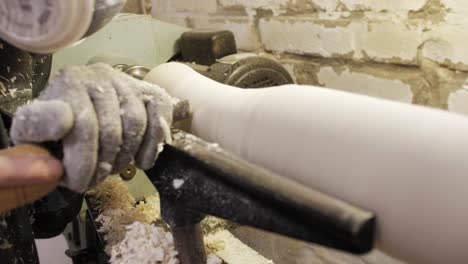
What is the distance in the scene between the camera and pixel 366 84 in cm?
126

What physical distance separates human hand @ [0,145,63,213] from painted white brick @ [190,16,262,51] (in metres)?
1.17

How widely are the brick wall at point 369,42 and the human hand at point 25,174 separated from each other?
932mm

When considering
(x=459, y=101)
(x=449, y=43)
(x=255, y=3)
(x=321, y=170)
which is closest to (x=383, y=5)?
(x=449, y=43)

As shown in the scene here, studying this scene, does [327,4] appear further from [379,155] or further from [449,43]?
[379,155]

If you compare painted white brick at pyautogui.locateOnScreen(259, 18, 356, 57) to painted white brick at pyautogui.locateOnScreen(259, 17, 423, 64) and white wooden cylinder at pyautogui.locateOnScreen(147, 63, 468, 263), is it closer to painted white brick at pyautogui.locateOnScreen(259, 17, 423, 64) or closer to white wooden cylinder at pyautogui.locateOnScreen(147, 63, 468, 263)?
painted white brick at pyautogui.locateOnScreen(259, 17, 423, 64)

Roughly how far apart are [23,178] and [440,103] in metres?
1.00

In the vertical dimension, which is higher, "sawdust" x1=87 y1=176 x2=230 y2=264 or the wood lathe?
the wood lathe

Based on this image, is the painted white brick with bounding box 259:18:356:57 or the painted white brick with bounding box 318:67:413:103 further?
the painted white brick with bounding box 259:18:356:57

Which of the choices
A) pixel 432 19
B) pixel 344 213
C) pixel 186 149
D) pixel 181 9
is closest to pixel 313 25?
pixel 432 19

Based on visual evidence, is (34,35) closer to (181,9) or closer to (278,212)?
(278,212)

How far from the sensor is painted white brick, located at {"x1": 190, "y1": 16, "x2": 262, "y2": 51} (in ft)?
5.18

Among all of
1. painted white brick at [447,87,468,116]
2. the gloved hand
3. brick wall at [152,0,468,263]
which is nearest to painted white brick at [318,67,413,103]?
brick wall at [152,0,468,263]

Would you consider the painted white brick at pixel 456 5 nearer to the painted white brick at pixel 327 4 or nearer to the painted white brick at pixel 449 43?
the painted white brick at pixel 449 43

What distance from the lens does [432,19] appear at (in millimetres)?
1059
